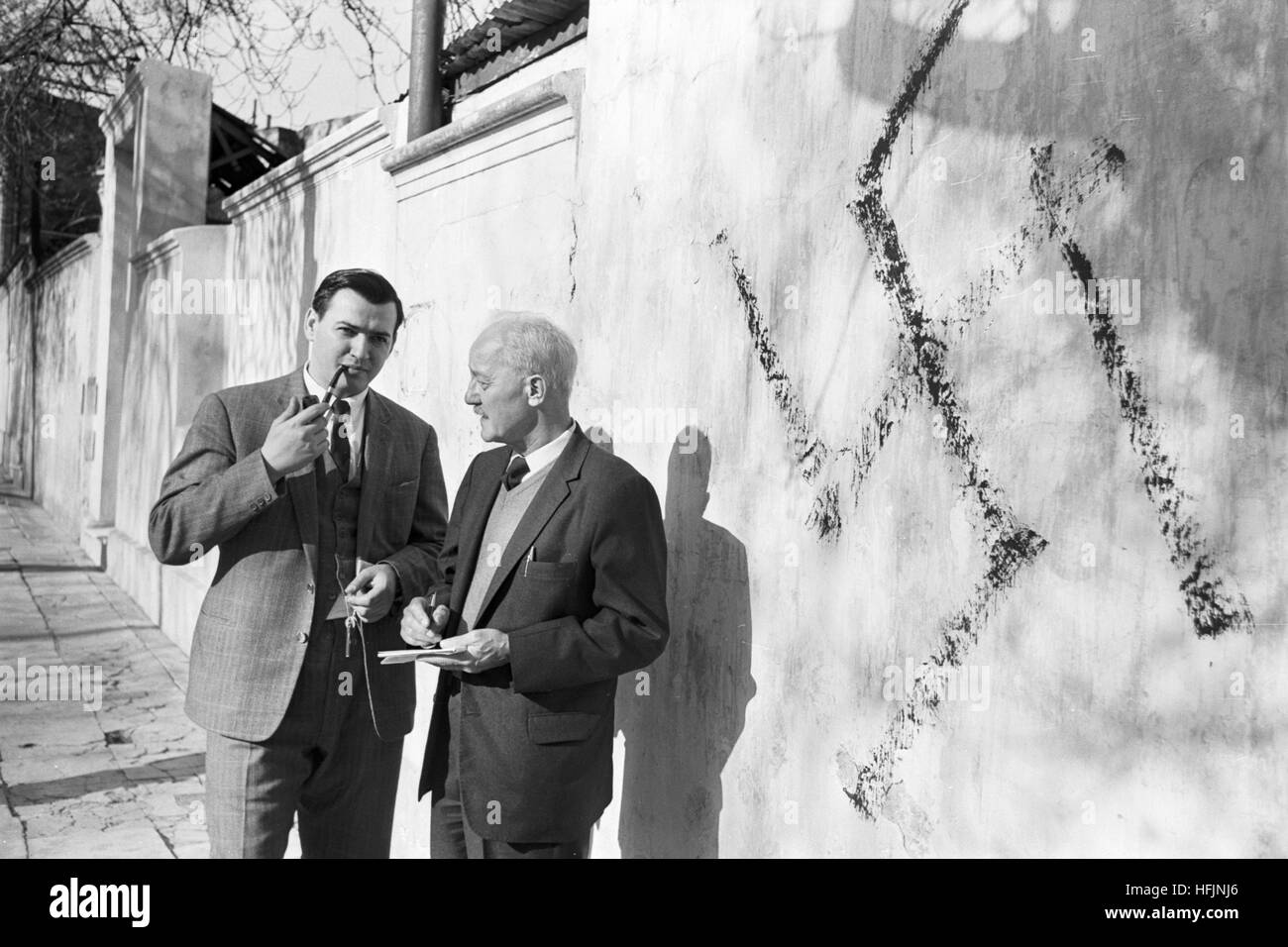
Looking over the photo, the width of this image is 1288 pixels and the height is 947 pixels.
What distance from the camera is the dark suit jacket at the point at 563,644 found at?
102 inches

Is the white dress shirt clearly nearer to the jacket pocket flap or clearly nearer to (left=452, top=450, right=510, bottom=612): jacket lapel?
(left=452, top=450, right=510, bottom=612): jacket lapel

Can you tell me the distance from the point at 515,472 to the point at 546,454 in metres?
0.09

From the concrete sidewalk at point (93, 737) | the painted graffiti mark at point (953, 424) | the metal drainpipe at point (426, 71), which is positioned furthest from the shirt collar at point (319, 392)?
the metal drainpipe at point (426, 71)

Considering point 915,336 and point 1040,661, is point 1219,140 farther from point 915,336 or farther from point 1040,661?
point 1040,661

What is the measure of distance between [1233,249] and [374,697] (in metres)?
2.18

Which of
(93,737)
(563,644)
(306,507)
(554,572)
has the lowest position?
(93,737)

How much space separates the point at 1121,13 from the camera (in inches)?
81.7

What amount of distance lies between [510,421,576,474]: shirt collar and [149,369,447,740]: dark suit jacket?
485mm

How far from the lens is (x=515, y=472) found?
9.33 ft

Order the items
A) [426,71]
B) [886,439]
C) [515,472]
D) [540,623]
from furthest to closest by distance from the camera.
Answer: [426,71] → [515,472] → [540,623] → [886,439]

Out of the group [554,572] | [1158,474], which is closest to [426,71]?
[554,572]

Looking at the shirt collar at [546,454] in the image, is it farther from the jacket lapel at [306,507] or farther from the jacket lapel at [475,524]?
the jacket lapel at [306,507]

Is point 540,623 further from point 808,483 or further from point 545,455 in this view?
point 808,483

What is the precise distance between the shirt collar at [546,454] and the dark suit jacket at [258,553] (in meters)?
0.49
